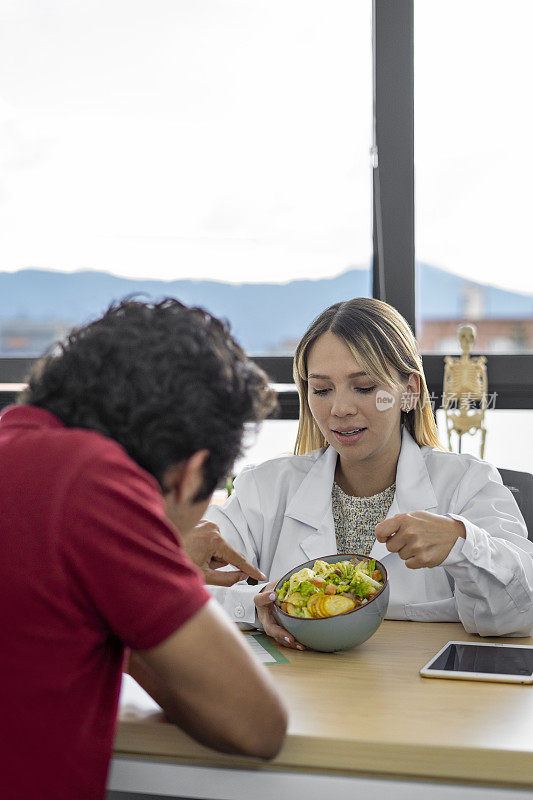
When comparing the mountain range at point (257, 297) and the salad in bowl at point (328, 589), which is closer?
the salad in bowl at point (328, 589)

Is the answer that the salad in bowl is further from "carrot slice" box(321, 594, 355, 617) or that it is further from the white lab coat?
the white lab coat

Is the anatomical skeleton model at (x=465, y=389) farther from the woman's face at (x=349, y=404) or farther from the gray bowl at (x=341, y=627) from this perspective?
the gray bowl at (x=341, y=627)

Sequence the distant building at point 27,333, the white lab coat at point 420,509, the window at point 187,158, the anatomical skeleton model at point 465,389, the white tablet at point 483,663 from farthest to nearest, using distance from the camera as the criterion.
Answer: the distant building at point 27,333
the window at point 187,158
the anatomical skeleton model at point 465,389
the white lab coat at point 420,509
the white tablet at point 483,663

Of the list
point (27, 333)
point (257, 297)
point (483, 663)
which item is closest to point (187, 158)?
point (257, 297)

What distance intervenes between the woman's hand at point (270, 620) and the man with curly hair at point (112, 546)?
0.47m

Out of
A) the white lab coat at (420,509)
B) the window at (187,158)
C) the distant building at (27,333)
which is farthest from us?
the distant building at (27,333)

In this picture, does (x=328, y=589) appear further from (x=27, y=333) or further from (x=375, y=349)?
(x=27, y=333)

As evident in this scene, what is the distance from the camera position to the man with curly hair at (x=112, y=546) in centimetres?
79

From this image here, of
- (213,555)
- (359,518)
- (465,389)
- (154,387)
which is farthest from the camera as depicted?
(465,389)

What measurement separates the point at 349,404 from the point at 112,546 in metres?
1.14

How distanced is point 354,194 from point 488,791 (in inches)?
89.6

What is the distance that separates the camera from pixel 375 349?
6.25ft

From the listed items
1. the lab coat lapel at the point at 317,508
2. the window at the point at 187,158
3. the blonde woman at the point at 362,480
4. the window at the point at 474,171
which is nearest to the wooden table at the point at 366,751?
the blonde woman at the point at 362,480

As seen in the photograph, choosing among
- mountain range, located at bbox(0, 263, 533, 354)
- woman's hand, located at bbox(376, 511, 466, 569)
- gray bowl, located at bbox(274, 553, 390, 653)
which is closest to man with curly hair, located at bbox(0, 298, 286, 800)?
gray bowl, located at bbox(274, 553, 390, 653)
